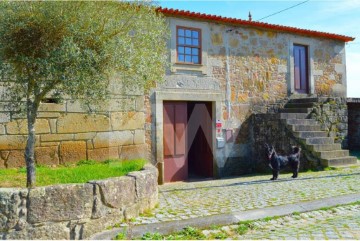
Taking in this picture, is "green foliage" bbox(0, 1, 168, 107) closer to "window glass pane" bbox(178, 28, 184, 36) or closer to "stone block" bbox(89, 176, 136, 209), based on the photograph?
"stone block" bbox(89, 176, 136, 209)

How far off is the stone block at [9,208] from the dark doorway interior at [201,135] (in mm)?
6643

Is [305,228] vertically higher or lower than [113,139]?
lower

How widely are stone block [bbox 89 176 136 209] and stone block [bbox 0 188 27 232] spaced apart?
2.75 ft

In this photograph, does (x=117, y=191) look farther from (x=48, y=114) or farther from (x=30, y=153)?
(x=48, y=114)

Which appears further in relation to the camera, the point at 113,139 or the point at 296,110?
the point at 296,110

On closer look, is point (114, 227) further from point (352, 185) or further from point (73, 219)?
point (352, 185)

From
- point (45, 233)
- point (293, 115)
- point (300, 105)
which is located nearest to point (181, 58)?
point (293, 115)

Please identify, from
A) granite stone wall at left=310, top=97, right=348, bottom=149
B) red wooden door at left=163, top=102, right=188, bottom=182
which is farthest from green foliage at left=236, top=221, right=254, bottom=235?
granite stone wall at left=310, top=97, right=348, bottom=149

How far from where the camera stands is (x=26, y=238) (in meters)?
3.90

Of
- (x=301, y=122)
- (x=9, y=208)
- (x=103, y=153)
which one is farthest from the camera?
(x=301, y=122)

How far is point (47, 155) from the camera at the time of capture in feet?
23.1

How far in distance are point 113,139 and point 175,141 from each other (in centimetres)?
215

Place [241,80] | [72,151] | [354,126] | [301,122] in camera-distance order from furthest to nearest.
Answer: [354,126] → [241,80] → [301,122] → [72,151]

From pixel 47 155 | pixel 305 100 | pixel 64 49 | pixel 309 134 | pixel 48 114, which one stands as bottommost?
pixel 47 155
